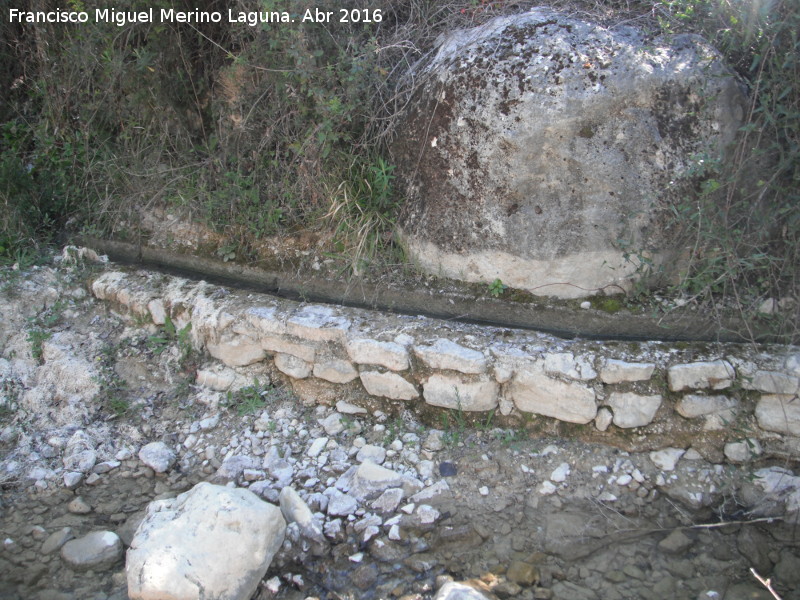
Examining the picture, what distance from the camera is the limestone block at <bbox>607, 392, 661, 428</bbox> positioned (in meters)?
2.70

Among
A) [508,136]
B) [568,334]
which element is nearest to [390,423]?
[568,334]

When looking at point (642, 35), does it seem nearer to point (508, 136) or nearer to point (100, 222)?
point (508, 136)

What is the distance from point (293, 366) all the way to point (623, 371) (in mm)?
1512

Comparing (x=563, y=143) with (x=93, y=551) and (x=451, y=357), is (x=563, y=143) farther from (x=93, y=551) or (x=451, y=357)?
A: (x=93, y=551)

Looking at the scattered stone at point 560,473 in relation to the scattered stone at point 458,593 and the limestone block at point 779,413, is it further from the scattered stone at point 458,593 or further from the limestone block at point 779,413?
the limestone block at point 779,413

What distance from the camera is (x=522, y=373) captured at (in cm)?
280

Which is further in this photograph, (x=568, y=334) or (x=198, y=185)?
(x=198, y=185)

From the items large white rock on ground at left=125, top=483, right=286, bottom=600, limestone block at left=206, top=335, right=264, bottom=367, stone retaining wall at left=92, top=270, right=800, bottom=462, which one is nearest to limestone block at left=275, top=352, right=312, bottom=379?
stone retaining wall at left=92, top=270, right=800, bottom=462

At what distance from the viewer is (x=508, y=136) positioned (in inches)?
117

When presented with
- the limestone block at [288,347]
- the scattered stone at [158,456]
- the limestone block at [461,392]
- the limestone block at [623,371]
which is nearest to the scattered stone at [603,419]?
the limestone block at [623,371]

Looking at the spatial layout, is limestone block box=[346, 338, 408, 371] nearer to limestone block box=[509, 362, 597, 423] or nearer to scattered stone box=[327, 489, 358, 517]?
limestone block box=[509, 362, 597, 423]

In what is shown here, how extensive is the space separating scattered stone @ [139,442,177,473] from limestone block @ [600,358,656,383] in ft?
6.35

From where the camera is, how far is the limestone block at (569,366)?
2.73 m

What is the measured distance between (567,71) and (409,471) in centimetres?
187
